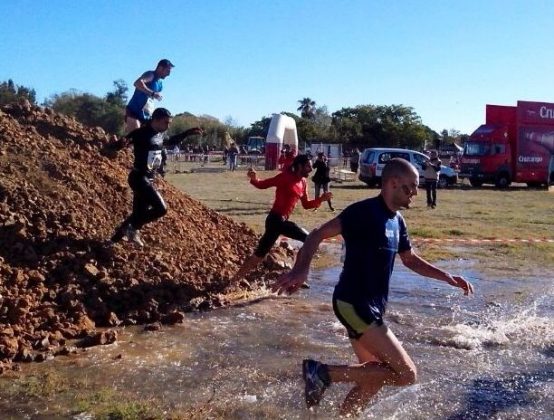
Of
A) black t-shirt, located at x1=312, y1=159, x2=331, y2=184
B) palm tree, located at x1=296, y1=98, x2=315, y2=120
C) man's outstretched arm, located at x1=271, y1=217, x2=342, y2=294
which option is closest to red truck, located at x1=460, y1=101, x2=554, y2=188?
black t-shirt, located at x1=312, y1=159, x2=331, y2=184

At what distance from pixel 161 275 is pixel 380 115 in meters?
72.3

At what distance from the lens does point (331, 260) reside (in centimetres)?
1227

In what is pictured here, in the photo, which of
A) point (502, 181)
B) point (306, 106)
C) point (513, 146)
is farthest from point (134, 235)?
point (306, 106)

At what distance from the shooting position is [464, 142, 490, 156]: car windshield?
3653cm

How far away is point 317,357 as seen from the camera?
6.72 meters

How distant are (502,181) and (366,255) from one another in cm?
3438

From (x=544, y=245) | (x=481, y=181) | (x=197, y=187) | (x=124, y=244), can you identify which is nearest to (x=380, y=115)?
(x=481, y=181)

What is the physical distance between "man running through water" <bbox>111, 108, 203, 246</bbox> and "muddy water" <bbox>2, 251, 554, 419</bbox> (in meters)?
1.42

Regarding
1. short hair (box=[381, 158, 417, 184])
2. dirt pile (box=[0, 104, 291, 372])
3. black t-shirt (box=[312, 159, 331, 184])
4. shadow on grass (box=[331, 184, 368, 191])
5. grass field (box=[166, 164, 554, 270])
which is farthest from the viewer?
shadow on grass (box=[331, 184, 368, 191])

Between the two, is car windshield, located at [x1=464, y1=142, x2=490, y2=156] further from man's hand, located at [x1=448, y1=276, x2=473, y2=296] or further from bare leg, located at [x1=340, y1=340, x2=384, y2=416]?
bare leg, located at [x1=340, y1=340, x2=384, y2=416]

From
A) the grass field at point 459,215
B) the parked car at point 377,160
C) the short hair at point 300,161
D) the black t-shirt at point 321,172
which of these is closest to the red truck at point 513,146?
the grass field at point 459,215

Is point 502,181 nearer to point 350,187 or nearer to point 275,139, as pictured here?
point 350,187

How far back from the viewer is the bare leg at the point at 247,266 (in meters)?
9.26

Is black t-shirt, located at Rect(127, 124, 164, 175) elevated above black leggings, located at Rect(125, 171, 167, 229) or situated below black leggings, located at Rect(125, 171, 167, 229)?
above
